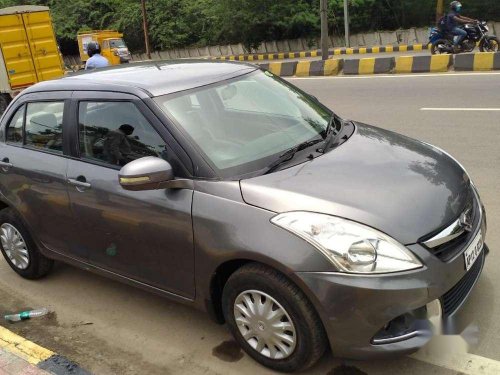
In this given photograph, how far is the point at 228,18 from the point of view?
3294 centimetres

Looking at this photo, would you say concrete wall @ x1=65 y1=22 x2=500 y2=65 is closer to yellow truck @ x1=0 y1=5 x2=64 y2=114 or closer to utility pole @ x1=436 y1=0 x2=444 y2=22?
utility pole @ x1=436 y1=0 x2=444 y2=22

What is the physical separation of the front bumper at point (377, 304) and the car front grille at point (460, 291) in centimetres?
5

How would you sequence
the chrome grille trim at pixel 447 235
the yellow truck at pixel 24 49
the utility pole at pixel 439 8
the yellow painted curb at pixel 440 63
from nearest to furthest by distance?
the chrome grille trim at pixel 447 235, the yellow painted curb at pixel 440 63, the yellow truck at pixel 24 49, the utility pole at pixel 439 8

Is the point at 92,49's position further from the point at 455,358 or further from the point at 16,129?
the point at 455,358

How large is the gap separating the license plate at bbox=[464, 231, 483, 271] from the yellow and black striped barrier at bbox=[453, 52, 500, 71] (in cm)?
1055

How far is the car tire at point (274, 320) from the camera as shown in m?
2.55

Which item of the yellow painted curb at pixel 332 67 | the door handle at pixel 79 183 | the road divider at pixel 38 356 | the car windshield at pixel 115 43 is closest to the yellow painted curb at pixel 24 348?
the road divider at pixel 38 356

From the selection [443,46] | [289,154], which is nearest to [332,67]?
[443,46]

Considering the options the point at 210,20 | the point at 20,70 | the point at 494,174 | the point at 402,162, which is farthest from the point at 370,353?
the point at 210,20

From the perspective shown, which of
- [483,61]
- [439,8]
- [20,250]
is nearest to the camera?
[20,250]

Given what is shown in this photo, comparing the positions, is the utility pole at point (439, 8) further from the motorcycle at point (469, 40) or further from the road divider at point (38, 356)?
the road divider at point (38, 356)

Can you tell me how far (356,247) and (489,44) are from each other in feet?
46.0

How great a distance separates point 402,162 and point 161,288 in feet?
5.23

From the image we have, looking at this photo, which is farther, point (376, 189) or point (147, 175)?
point (147, 175)
